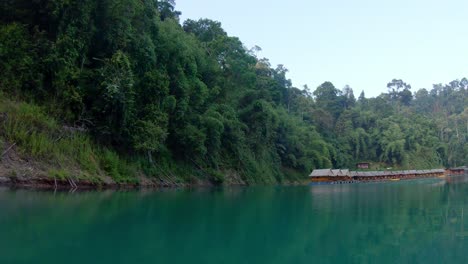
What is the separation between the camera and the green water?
347 inches

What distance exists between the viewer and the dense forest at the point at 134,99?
22438mm

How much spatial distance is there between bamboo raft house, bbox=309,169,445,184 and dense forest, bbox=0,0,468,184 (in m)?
3.40

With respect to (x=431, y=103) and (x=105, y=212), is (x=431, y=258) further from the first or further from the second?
(x=431, y=103)

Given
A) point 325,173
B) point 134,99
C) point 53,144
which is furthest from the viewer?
point 325,173

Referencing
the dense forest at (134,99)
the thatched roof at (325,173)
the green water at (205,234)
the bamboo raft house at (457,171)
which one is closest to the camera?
the green water at (205,234)

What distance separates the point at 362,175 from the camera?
5994 centimetres

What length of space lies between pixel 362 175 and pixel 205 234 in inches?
2044

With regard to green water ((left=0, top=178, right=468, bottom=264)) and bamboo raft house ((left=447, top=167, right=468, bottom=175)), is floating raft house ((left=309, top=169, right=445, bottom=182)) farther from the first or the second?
green water ((left=0, top=178, right=468, bottom=264))

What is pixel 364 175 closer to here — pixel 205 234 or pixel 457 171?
pixel 457 171

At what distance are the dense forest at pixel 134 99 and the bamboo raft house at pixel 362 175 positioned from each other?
11.2 feet

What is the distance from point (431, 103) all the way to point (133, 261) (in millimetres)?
139768

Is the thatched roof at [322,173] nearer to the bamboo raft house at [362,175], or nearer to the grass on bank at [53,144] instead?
the bamboo raft house at [362,175]

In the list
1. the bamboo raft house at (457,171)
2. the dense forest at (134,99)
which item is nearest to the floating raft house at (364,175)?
the dense forest at (134,99)

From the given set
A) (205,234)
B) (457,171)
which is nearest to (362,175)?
(457,171)
